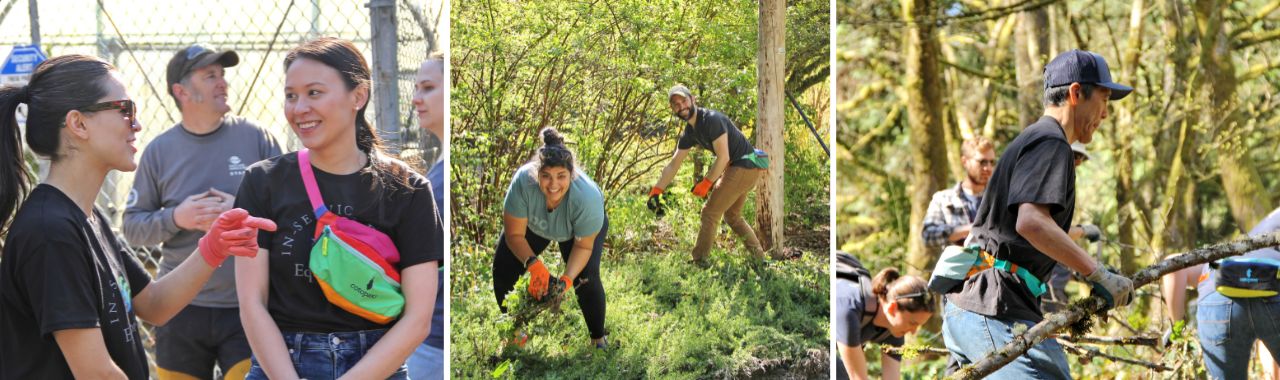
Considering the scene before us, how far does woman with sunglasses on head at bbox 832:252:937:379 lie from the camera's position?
4258 millimetres

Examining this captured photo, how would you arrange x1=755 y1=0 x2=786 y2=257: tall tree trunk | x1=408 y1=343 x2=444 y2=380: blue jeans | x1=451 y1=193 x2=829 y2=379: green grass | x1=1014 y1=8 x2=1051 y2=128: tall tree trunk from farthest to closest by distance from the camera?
x1=1014 y1=8 x2=1051 y2=128: tall tree trunk
x1=755 y1=0 x2=786 y2=257: tall tree trunk
x1=451 y1=193 x2=829 y2=379: green grass
x1=408 y1=343 x2=444 y2=380: blue jeans

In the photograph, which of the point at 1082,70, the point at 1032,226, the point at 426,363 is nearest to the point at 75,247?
the point at 426,363

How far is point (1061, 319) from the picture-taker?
3279 mm

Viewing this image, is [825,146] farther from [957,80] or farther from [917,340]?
[957,80]

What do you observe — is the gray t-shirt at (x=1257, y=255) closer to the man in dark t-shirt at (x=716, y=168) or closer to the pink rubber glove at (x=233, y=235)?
the man in dark t-shirt at (x=716, y=168)

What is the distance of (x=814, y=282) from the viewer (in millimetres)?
4273

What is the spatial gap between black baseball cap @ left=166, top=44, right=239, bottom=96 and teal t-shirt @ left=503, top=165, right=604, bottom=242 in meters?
1.12

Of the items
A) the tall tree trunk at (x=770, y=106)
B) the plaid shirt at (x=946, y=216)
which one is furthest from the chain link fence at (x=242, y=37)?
the plaid shirt at (x=946, y=216)

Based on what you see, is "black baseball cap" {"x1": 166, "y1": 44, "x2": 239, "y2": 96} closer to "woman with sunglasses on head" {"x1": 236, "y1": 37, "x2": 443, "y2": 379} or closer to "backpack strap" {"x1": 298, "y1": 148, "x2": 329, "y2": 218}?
"woman with sunglasses on head" {"x1": 236, "y1": 37, "x2": 443, "y2": 379}

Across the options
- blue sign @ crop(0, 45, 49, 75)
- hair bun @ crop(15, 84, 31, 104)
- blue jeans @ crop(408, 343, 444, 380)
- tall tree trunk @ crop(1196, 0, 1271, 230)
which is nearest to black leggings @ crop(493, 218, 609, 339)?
blue jeans @ crop(408, 343, 444, 380)

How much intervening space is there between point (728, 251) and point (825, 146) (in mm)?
537

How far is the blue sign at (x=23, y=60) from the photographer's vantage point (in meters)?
4.52

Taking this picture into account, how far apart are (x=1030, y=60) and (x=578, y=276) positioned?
17.7ft

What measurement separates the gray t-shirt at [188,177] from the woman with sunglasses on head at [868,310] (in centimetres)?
220
